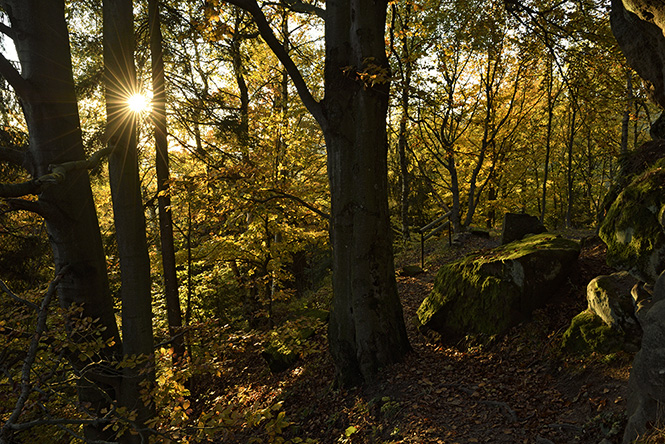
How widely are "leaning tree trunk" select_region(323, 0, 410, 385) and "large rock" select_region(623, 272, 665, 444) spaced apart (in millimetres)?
3075

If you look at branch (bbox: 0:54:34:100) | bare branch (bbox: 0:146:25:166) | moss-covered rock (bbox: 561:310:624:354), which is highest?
branch (bbox: 0:54:34:100)

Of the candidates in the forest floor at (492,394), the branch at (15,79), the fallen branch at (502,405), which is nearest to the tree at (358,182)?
the forest floor at (492,394)

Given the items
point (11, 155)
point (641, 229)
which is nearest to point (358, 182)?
point (641, 229)

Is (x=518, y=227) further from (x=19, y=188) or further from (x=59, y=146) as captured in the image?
(x=19, y=188)

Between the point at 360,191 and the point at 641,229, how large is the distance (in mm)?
3428

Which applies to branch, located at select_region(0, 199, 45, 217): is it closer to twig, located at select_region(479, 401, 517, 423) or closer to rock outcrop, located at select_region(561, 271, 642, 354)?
twig, located at select_region(479, 401, 517, 423)

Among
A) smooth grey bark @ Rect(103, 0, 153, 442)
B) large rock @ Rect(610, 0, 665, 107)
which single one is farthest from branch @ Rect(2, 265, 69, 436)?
large rock @ Rect(610, 0, 665, 107)

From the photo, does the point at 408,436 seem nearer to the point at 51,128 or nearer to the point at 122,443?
the point at 122,443

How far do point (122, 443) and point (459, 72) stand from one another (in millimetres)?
13892

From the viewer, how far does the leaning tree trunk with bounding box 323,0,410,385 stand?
5.18 m

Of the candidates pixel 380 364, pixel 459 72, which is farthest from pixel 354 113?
pixel 459 72

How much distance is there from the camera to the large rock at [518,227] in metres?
7.61

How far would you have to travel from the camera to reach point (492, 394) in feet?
14.0

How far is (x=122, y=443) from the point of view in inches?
149
